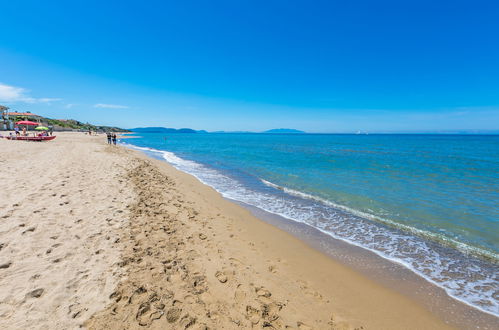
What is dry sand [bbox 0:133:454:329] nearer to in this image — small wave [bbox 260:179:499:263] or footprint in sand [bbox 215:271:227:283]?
footprint in sand [bbox 215:271:227:283]

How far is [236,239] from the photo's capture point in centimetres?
652

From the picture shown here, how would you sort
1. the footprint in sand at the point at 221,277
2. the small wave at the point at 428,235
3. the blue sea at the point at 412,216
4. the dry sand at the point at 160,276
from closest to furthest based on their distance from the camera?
the dry sand at the point at 160,276
the footprint in sand at the point at 221,277
the blue sea at the point at 412,216
the small wave at the point at 428,235

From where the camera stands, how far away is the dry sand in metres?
3.19

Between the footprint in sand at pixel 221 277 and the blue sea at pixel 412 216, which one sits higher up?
the footprint in sand at pixel 221 277

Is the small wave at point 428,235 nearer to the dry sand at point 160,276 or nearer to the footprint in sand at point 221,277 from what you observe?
the dry sand at point 160,276

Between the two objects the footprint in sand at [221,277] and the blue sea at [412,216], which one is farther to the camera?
the blue sea at [412,216]

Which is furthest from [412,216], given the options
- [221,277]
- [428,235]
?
[221,277]

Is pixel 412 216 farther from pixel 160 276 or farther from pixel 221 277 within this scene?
pixel 160 276

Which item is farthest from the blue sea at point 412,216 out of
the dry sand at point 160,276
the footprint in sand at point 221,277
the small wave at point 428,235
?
the footprint in sand at point 221,277

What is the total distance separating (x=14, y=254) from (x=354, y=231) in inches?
370

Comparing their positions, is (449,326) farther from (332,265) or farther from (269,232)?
(269,232)

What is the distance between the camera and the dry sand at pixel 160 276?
319 cm

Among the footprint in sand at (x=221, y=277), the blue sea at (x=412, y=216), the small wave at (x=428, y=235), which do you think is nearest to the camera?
the footprint in sand at (x=221, y=277)

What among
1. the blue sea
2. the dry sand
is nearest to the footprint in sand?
the dry sand
